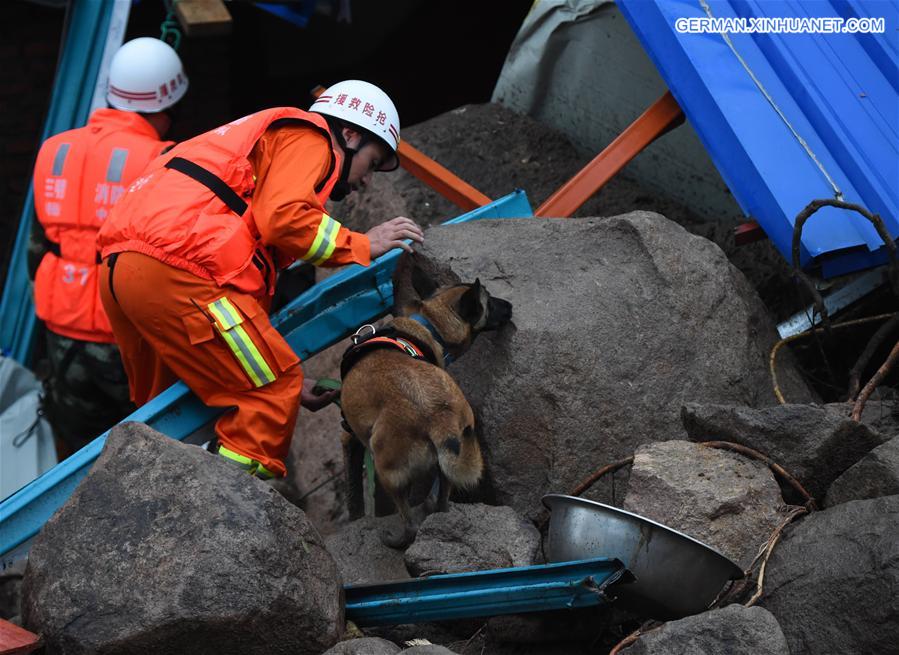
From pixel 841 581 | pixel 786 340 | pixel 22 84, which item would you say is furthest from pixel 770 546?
pixel 22 84

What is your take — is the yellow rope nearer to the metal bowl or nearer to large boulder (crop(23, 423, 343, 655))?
the metal bowl

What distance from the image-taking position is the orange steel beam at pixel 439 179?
6238 mm

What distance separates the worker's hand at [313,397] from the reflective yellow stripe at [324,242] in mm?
758

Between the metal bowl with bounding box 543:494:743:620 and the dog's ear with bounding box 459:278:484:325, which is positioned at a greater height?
the dog's ear with bounding box 459:278:484:325

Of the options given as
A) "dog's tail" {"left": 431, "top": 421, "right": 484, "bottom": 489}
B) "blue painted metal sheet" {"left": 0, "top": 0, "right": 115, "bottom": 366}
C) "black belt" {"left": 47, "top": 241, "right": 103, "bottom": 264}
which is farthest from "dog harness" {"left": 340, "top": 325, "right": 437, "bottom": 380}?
"blue painted metal sheet" {"left": 0, "top": 0, "right": 115, "bottom": 366}

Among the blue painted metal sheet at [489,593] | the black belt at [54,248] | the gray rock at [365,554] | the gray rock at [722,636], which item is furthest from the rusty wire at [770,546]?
the black belt at [54,248]

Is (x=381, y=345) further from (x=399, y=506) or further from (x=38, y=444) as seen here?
(x=38, y=444)

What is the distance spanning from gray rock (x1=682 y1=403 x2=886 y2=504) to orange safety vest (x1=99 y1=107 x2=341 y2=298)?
1922 mm

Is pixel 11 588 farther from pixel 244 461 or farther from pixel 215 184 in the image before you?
pixel 215 184

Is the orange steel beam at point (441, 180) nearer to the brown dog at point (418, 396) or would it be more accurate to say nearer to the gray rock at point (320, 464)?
the gray rock at point (320, 464)

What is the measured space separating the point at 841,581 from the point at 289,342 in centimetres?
283

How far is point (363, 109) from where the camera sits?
5.13 metres

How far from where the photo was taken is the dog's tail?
14.4 feet

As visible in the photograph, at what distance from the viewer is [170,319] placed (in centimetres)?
470
